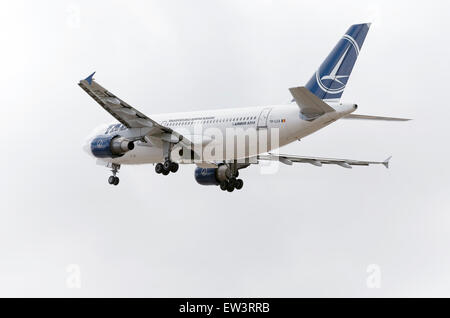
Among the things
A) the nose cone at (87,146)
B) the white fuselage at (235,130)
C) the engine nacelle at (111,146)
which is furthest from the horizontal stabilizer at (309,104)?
the nose cone at (87,146)

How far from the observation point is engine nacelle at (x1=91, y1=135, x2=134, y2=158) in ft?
163

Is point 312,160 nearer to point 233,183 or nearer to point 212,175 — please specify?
point 233,183

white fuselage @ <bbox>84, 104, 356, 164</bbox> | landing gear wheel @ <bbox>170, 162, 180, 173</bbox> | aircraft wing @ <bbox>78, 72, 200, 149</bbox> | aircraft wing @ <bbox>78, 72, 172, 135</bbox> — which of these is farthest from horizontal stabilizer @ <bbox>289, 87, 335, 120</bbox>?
aircraft wing @ <bbox>78, 72, 172, 135</bbox>

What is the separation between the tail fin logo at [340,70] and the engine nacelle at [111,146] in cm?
1147

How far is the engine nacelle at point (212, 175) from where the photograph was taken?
5347cm

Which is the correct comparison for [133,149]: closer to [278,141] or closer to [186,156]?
[186,156]

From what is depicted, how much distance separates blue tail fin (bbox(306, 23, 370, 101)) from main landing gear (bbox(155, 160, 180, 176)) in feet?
29.3

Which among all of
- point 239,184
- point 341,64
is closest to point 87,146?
point 239,184

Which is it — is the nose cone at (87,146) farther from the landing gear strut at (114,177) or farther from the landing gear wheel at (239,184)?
the landing gear wheel at (239,184)

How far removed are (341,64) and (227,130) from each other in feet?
23.5

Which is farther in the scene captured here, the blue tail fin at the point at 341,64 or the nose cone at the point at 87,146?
the nose cone at the point at 87,146

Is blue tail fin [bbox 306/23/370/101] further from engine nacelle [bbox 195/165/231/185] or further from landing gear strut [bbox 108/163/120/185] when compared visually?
landing gear strut [bbox 108/163/120/185]

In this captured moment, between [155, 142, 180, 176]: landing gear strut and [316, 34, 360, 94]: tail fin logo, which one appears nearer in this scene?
[316, 34, 360, 94]: tail fin logo

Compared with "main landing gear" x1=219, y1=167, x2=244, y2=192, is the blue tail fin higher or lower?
higher
